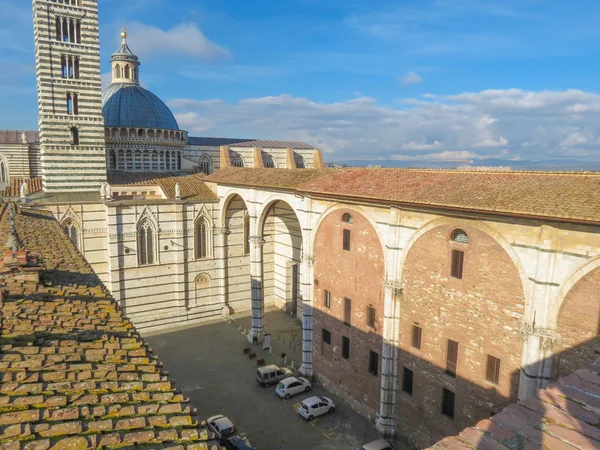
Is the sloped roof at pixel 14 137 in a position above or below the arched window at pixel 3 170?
above

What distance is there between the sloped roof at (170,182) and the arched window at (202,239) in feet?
5.84

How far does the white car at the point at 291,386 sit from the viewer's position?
22609 mm

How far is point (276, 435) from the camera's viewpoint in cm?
1959

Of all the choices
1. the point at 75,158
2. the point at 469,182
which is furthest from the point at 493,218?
the point at 75,158

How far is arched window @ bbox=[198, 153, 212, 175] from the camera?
39.4 m

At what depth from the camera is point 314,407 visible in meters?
20.7

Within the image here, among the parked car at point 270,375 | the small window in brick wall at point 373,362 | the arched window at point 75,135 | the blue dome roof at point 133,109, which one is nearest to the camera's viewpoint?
the small window in brick wall at point 373,362

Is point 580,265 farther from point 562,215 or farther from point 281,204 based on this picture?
Answer: point 281,204

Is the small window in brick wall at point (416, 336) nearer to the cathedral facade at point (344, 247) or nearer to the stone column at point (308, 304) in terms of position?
the cathedral facade at point (344, 247)

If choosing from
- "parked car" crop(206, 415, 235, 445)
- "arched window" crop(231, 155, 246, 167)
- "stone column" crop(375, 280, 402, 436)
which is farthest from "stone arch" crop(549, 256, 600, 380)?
"arched window" crop(231, 155, 246, 167)

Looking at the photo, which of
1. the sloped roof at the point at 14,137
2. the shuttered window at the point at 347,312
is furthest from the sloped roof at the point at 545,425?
the sloped roof at the point at 14,137

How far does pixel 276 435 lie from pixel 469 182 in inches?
531

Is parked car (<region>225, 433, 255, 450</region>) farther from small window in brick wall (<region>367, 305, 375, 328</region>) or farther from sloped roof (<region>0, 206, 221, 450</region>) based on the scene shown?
sloped roof (<region>0, 206, 221, 450</region>)

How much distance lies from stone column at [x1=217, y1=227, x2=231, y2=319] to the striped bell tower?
29.6 feet
